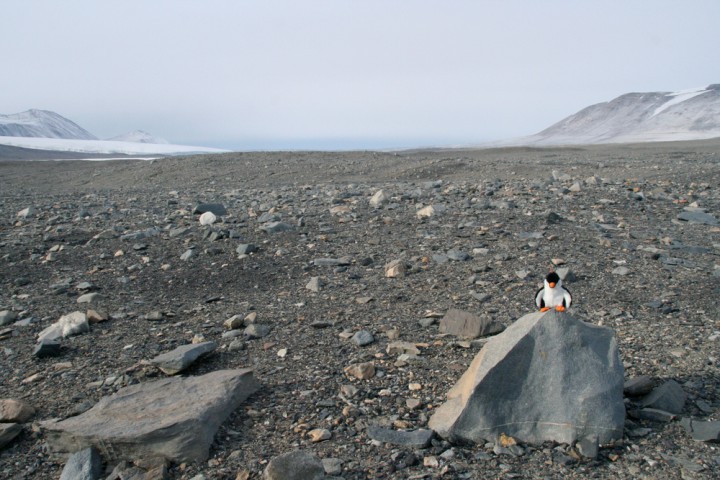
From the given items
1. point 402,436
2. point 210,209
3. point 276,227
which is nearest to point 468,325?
point 402,436

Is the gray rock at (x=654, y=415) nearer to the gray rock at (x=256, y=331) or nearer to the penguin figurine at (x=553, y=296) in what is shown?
the penguin figurine at (x=553, y=296)

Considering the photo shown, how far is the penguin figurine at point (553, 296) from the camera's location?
244cm

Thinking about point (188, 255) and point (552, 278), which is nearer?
point (552, 278)

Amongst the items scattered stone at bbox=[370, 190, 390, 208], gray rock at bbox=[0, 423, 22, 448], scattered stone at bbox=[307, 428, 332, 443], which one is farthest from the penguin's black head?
scattered stone at bbox=[370, 190, 390, 208]

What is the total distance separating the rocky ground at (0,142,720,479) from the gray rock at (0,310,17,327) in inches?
2.9

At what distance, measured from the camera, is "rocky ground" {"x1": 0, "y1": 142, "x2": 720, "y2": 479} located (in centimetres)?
211

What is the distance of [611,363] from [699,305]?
1.49 meters

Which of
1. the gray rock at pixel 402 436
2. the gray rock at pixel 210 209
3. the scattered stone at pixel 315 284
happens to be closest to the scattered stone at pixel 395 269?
the scattered stone at pixel 315 284

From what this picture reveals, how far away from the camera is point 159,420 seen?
2.18 m

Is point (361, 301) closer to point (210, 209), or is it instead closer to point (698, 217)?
point (210, 209)

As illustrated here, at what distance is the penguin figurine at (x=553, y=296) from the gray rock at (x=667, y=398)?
48 cm

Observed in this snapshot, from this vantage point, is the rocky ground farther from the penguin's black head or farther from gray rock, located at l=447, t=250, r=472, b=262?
the penguin's black head

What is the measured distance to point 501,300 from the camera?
351 cm

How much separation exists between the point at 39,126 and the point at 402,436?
59663 mm
